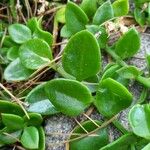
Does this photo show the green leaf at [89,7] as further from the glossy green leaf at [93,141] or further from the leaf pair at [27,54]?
the glossy green leaf at [93,141]

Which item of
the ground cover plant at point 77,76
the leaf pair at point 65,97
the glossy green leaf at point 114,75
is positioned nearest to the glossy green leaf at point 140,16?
the ground cover plant at point 77,76

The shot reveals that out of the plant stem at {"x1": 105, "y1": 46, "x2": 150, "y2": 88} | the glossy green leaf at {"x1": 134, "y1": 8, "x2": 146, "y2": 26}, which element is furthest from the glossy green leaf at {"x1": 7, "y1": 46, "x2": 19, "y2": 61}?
the glossy green leaf at {"x1": 134, "y1": 8, "x2": 146, "y2": 26}

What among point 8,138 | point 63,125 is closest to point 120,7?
point 63,125

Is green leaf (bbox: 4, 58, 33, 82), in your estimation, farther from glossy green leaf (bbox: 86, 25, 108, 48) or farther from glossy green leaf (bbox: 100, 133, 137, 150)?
glossy green leaf (bbox: 100, 133, 137, 150)

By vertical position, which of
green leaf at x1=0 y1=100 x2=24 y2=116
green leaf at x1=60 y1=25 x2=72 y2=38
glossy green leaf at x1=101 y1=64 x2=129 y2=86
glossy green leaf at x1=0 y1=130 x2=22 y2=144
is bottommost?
glossy green leaf at x1=0 y1=130 x2=22 y2=144

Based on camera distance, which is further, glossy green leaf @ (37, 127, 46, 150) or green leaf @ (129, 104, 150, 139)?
glossy green leaf @ (37, 127, 46, 150)

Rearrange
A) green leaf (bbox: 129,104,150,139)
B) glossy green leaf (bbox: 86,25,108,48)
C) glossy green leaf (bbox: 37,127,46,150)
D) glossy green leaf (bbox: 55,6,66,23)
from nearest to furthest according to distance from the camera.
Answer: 1. green leaf (bbox: 129,104,150,139)
2. glossy green leaf (bbox: 37,127,46,150)
3. glossy green leaf (bbox: 86,25,108,48)
4. glossy green leaf (bbox: 55,6,66,23)

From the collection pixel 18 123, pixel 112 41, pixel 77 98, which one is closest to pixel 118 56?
pixel 112 41
